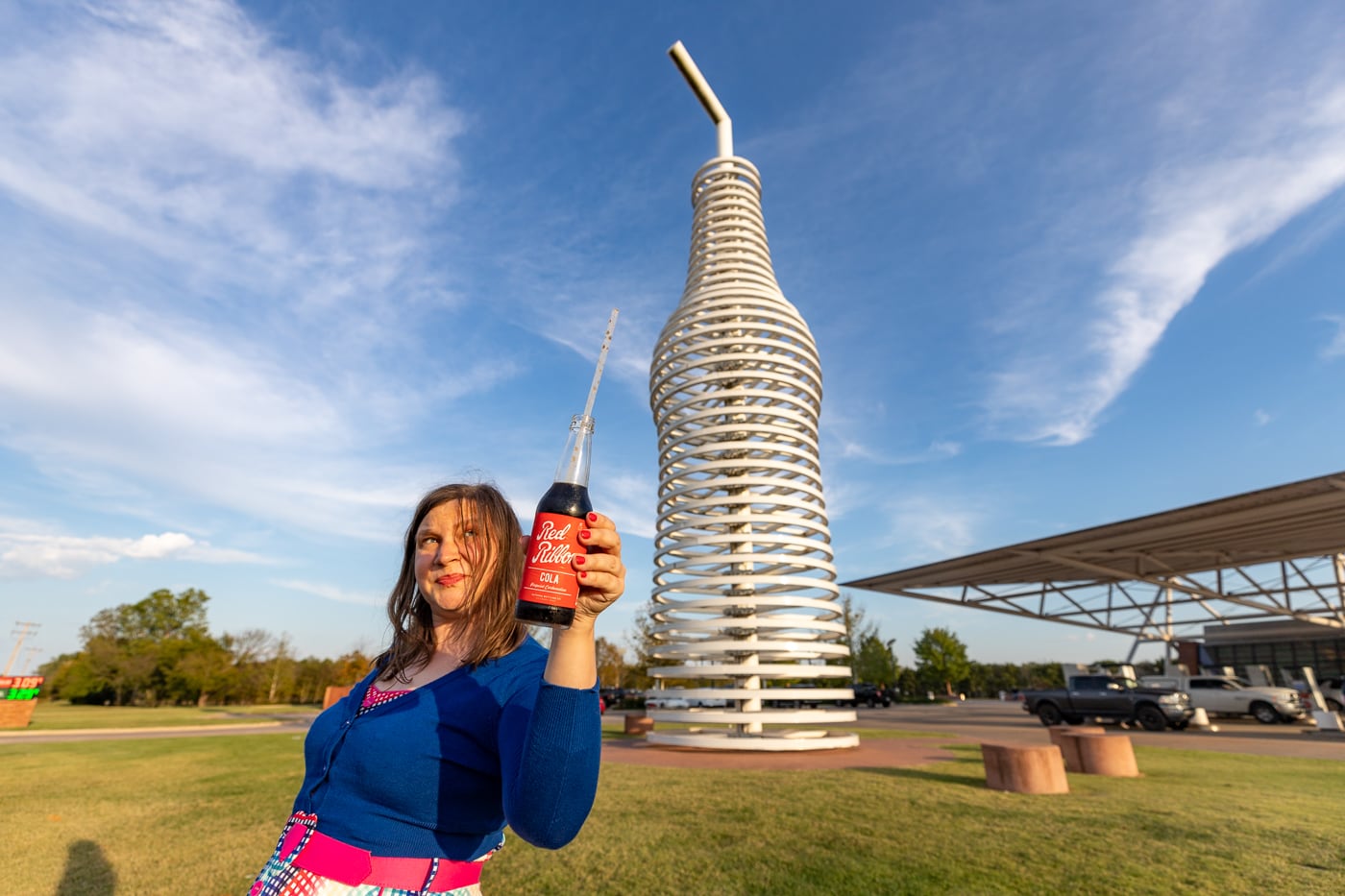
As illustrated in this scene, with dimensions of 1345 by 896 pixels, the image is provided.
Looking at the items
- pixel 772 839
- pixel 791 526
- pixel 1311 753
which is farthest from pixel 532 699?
pixel 1311 753

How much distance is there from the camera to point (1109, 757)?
900cm

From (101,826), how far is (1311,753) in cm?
1826

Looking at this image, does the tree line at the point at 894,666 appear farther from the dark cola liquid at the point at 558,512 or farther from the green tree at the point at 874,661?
the dark cola liquid at the point at 558,512

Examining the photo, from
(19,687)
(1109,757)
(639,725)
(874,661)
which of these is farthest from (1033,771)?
(874,661)

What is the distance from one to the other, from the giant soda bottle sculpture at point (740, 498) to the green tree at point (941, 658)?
36.8 meters

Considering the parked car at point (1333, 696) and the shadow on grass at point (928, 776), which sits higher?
the parked car at point (1333, 696)

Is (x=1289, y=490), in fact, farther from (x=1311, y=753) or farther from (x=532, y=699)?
(x=532, y=699)

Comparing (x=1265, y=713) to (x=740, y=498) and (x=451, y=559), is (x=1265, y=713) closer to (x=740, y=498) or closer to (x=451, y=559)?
(x=740, y=498)

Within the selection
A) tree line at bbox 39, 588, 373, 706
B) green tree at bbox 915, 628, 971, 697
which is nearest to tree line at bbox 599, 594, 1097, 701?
green tree at bbox 915, 628, 971, 697

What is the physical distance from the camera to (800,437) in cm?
1600

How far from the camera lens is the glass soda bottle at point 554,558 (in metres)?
1.48

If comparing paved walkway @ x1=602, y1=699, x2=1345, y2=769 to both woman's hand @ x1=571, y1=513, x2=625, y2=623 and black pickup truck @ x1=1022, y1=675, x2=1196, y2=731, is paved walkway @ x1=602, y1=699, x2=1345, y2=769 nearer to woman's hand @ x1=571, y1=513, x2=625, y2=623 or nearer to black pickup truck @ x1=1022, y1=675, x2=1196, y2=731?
black pickup truck @ x1=1022, y1=675, x2=1196, y2=731

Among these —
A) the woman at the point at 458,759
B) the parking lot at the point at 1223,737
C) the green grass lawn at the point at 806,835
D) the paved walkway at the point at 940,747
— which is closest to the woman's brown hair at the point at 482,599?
the woman at the point at 458,759

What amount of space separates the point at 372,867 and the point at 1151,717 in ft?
75.6
